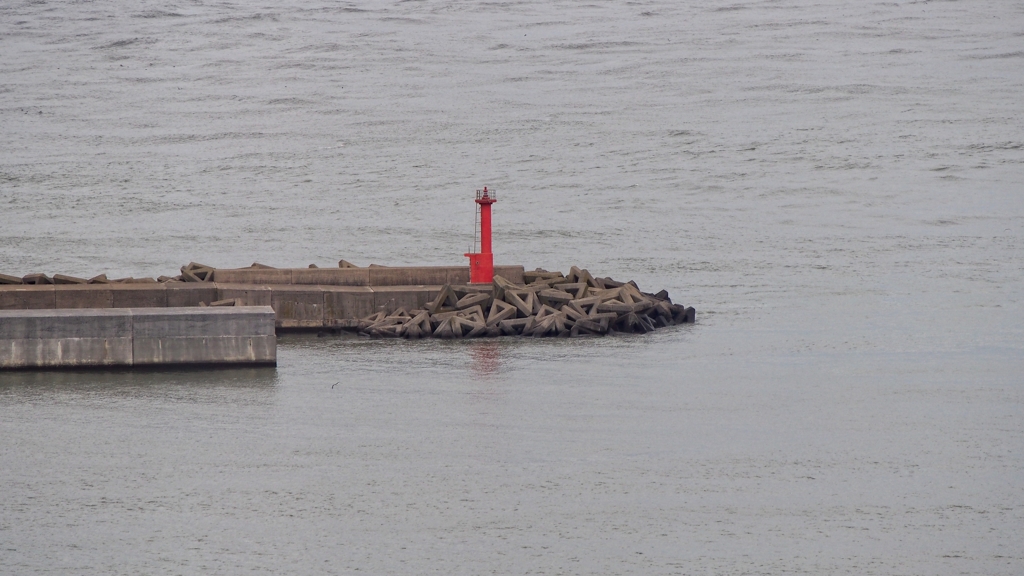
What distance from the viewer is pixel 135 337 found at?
1769 cm

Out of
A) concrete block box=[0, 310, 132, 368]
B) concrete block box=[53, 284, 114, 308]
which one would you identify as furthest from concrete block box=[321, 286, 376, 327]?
concrete block box=[0, 310, 132, 368]

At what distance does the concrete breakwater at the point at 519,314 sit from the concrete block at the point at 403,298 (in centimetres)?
14

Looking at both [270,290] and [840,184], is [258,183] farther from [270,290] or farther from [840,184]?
[270,290]

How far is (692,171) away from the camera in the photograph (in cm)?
4597

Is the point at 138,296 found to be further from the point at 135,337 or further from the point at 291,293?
the point at 135,337

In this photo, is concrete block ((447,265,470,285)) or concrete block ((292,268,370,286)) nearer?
concrete block ((292,268,370,286))

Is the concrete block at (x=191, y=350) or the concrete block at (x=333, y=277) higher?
the concrete block at (x=333, y=277)

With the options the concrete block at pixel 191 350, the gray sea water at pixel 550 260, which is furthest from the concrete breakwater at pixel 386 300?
the gray sea water at pixel 550 260

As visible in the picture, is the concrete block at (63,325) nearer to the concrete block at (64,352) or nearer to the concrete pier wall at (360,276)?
the concrete block at (64,352)

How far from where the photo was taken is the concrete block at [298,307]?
70.6 feet

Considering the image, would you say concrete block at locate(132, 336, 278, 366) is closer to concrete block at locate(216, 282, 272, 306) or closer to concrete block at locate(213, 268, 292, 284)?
concrete block at locate(216, 282, 272, 306)

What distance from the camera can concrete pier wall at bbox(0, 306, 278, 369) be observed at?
17406mm

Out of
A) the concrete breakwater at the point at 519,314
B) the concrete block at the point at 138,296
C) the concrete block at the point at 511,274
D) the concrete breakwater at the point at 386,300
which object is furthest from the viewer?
the concrete block at the point at 511,274

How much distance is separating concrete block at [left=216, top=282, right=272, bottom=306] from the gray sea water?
2.62 ft
